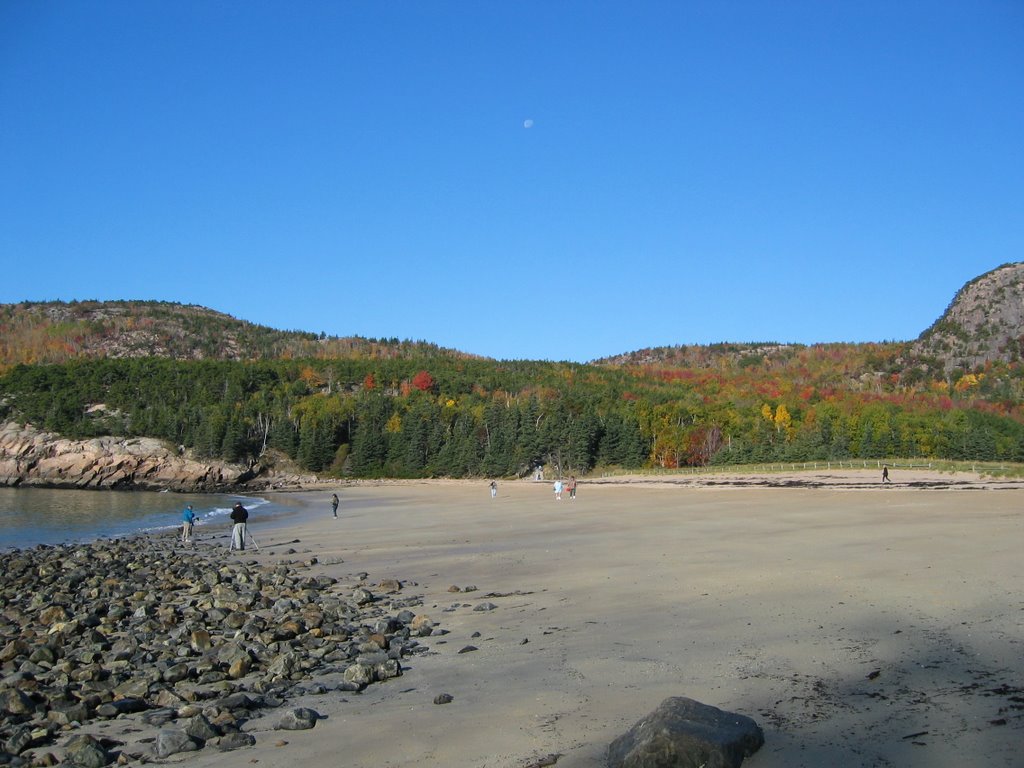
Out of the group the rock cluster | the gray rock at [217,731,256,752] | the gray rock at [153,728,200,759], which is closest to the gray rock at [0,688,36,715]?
the rock cluster

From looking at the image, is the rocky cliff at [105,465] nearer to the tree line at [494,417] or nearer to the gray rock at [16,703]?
the tree line at [494,417]

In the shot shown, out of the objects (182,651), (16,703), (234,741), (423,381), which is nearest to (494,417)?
(423,381)

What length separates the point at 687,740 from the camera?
16.3 feet

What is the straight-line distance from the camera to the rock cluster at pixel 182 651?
23.2 feet

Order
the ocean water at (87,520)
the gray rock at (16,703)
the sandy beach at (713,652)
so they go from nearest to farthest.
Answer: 1. the sandy beach at (713,652)
2. the gray rock at (16,703)
3. the ocean water at (87,520)

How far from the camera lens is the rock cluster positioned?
23.2 ft

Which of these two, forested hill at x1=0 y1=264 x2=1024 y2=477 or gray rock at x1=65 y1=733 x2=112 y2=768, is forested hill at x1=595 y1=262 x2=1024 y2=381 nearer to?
forested hill at x1=0 y1=264 x2=1024 y2=477

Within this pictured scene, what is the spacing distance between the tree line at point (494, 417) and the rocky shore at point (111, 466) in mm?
3266

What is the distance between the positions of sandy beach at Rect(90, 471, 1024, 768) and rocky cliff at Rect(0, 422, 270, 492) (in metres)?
89.9

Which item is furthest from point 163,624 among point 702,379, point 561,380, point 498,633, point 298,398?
point 702,379

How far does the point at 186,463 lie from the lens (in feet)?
334

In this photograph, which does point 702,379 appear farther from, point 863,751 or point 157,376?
point 863,751

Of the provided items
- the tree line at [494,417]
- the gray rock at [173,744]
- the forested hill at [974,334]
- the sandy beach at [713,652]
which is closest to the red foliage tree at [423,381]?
the tree line at [494,417]

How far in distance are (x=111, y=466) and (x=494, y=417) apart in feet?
173
